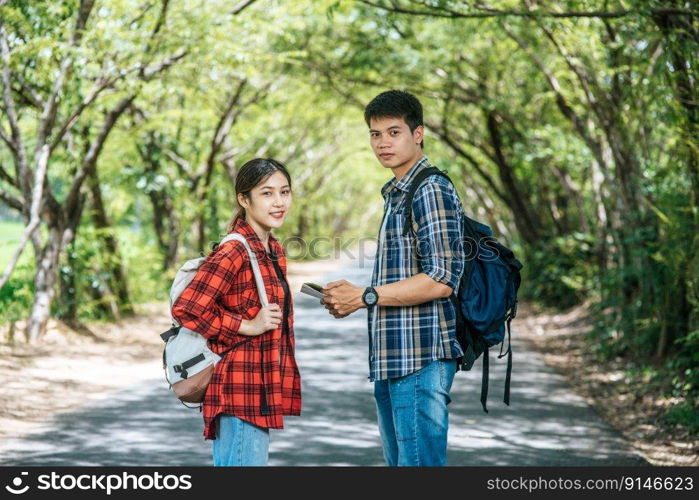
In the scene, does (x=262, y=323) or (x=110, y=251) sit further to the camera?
(x=110, y=251)

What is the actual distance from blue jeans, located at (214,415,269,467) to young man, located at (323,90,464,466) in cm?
51

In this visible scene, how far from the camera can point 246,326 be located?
3.66 metres

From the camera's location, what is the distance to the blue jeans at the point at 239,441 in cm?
367

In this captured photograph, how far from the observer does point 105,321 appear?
586 inches

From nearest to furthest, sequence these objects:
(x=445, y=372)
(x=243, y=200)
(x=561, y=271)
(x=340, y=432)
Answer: (x=445, y=372)
(x=243, y=200)
(x=340, y=432)
(x=561, y=271)

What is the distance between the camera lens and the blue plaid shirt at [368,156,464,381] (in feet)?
11.8

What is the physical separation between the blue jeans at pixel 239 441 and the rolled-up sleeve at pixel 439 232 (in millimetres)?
891

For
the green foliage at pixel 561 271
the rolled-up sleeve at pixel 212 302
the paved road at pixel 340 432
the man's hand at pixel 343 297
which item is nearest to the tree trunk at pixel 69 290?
the paved road at pixel 340 432

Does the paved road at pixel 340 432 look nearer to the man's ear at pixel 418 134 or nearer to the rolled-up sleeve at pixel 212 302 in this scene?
the rolled-up sleeve at pixel 212 302

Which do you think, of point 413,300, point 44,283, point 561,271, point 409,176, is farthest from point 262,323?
point 561,271

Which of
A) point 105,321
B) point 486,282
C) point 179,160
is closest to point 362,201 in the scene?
point 179,160

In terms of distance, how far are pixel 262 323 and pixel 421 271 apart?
24.8 inches

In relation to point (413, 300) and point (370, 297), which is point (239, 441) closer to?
point (370, 297)

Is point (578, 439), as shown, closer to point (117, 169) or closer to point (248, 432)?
point (248, 432)
